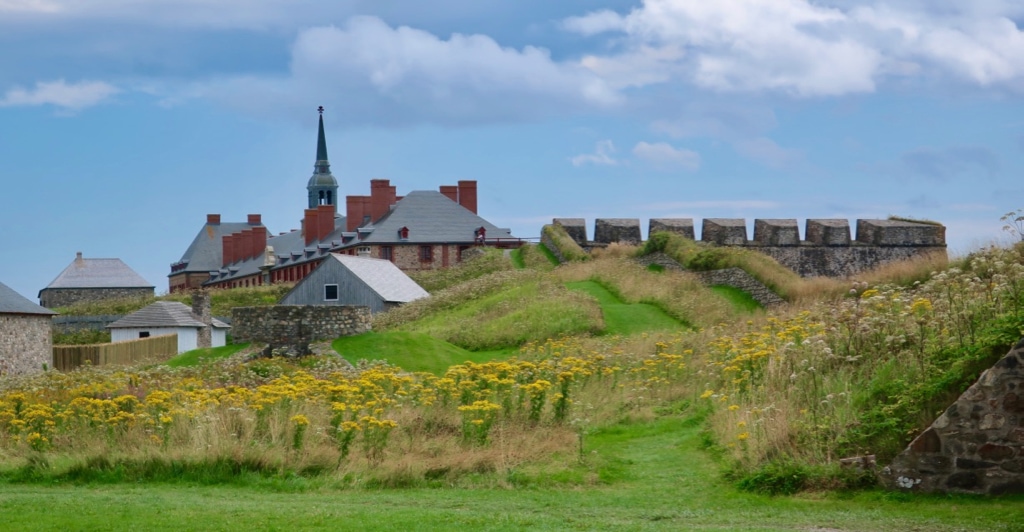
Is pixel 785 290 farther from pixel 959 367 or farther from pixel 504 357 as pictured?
pixel 959 367

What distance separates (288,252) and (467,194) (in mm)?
15876

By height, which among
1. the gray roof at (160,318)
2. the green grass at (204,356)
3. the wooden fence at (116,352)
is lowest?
the wooden fence at (116,352)

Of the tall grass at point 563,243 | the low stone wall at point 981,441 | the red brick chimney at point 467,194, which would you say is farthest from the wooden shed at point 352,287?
the low stone wall at point 981,441

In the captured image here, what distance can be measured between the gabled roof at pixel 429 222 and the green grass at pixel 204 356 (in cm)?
4129

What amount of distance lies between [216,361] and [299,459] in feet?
49.2

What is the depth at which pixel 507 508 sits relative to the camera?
12531 mm

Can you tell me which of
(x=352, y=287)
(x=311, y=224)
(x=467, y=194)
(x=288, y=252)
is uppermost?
(x=467, y=194)

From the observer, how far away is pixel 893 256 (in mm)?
51031

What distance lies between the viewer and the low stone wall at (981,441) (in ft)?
40.0

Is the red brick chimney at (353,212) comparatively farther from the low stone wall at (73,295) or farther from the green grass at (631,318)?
the green grass at (631,318)

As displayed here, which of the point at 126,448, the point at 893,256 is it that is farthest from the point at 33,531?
the point at 893,256

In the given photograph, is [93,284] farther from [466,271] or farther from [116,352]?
[116,352]

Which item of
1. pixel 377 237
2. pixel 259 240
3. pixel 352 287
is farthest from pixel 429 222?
pixel 352 287

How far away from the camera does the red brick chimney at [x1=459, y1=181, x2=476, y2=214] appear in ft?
262
